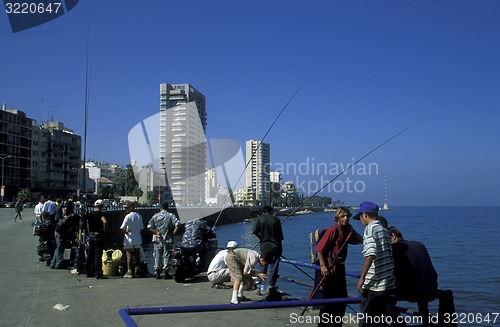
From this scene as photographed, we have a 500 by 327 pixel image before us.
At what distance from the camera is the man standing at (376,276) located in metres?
4.84

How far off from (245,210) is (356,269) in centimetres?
10344

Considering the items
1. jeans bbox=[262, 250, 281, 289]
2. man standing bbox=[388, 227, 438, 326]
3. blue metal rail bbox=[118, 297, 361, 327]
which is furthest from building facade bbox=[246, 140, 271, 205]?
blue metal rail bbox=[118, 297, 361, 327]

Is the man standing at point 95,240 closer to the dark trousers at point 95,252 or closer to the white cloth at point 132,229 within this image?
the dark trousers at point 95,252

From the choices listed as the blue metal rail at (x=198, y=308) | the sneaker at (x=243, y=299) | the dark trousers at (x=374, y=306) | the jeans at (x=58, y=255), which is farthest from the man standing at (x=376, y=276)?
the jeans at (x=58, y=255)

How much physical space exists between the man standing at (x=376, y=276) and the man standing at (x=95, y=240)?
6.90 m

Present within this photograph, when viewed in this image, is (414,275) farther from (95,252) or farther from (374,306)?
(95,252)

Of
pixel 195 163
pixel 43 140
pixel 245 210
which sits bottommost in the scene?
pixel 245 210

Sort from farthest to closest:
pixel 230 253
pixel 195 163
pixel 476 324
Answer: pixel 195 163 → pixel 476 324 → pixel 230 253

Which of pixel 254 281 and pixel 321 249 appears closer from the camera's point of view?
pixel 321 249

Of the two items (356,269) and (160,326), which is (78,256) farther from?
(356,269)

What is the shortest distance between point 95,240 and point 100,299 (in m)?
2.45

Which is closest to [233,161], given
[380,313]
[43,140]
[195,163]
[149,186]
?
[380,313]

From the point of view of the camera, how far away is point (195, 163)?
5656cm

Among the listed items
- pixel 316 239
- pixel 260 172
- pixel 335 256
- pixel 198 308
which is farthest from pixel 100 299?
pixel 260 172
